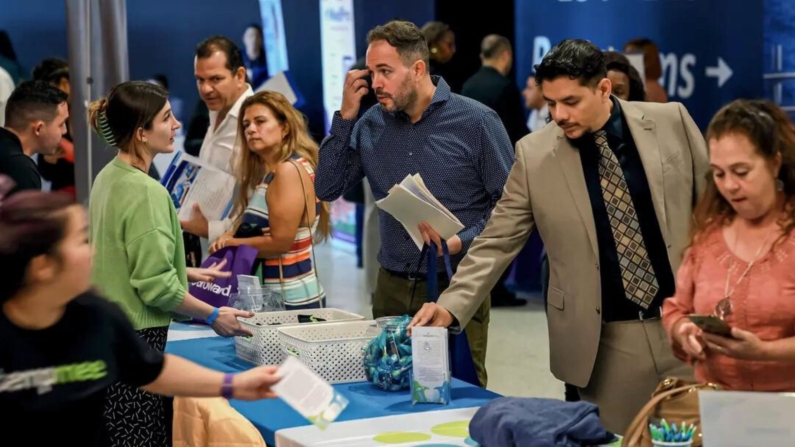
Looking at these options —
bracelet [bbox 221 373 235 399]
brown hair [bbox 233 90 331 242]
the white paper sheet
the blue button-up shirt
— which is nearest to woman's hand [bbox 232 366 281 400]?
bracelet [bbox 221 373 235 399]

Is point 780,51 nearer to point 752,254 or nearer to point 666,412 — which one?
point 752,254

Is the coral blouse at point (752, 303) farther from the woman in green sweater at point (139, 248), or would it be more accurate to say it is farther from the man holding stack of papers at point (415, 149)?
the woman in green sweater at point (139, 248)

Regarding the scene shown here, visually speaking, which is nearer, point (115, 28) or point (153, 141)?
point (153, 141)

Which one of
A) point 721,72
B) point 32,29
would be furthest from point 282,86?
point 32,29

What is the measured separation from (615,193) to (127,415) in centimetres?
157

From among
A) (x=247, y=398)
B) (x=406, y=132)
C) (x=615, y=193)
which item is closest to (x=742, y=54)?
(x=406, y=132)

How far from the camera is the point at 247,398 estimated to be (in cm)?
239

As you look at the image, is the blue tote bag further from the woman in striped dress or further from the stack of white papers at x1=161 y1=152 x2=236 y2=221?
the stack of white papers at x1=161 y1=152 x2=236 y2=221

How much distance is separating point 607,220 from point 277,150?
1.65m

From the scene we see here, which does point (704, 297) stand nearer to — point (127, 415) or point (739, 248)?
point (739, 248)

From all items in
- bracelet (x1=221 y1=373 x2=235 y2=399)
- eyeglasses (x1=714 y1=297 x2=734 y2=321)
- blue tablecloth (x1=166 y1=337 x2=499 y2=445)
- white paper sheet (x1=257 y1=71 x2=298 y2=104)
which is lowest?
blue tablecloth (x1=166 y1=337 x2=499 y2=445)

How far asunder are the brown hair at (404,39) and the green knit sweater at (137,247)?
3.05 feet

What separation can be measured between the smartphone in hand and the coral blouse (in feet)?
0.50

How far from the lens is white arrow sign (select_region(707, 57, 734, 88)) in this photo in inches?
276
